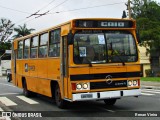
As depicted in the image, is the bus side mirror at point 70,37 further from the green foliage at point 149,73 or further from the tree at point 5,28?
the tree at point 5,28

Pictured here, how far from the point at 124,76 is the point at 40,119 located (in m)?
3.08

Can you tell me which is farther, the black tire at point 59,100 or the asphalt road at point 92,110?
the black tire at point 59,100

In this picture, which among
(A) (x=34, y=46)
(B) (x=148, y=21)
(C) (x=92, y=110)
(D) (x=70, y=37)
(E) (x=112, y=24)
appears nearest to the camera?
(D) (x=70, y=37)

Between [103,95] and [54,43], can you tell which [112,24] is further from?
[54,43]

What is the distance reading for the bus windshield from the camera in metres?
12.3

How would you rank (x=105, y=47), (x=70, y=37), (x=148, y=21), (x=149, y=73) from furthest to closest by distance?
(x=149, y=73) < (x=148, y=21) < (x=105, y=47) < (x=70, y=37)

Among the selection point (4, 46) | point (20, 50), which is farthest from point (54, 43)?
point (4, 46)

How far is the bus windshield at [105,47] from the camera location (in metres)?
12.3

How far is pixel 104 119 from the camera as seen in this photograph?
36.3 ft

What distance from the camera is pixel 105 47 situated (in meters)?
12.5

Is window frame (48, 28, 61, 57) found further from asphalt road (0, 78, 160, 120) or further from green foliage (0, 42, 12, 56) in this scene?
green foliage (0, 42, 12, 56)

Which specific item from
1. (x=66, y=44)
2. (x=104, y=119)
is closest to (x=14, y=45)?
(x=66, y=44)

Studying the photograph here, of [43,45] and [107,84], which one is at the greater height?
[43,45]

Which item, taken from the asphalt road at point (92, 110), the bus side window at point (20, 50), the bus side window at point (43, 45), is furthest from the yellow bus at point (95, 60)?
the bus side window at point (20, 50)
